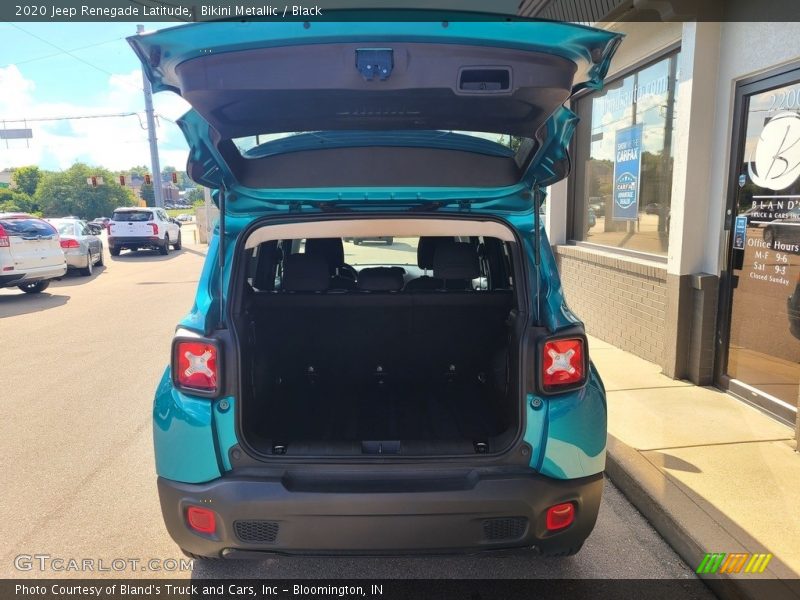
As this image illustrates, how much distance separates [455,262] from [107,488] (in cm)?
258

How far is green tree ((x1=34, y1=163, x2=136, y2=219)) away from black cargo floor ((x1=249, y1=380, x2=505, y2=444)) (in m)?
64.9

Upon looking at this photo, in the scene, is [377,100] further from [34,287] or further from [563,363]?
[34,287]

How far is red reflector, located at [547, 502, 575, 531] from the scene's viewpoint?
224 cm

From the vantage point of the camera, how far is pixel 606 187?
7.34m

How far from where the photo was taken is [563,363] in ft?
7.86

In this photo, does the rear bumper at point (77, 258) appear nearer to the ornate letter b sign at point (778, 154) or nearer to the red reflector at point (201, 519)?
the red reflector at point (201, 519)

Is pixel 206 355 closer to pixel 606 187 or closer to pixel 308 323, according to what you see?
pixel 308 323

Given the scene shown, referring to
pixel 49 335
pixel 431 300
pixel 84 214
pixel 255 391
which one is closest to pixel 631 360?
pixel 431 300

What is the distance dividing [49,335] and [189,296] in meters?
3.21

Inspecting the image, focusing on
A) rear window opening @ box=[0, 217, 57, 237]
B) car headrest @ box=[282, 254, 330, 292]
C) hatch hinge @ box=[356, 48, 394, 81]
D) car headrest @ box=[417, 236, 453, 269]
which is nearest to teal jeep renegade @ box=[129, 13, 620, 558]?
hatch hinge @ box=[356, 48, 394, 81]

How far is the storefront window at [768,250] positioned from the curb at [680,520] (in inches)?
59.7

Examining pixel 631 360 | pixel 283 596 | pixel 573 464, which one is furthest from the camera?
pixel 631 360

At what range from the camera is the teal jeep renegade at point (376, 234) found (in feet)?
6.13

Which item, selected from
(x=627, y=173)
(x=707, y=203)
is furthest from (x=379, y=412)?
(x=627, y=173)
